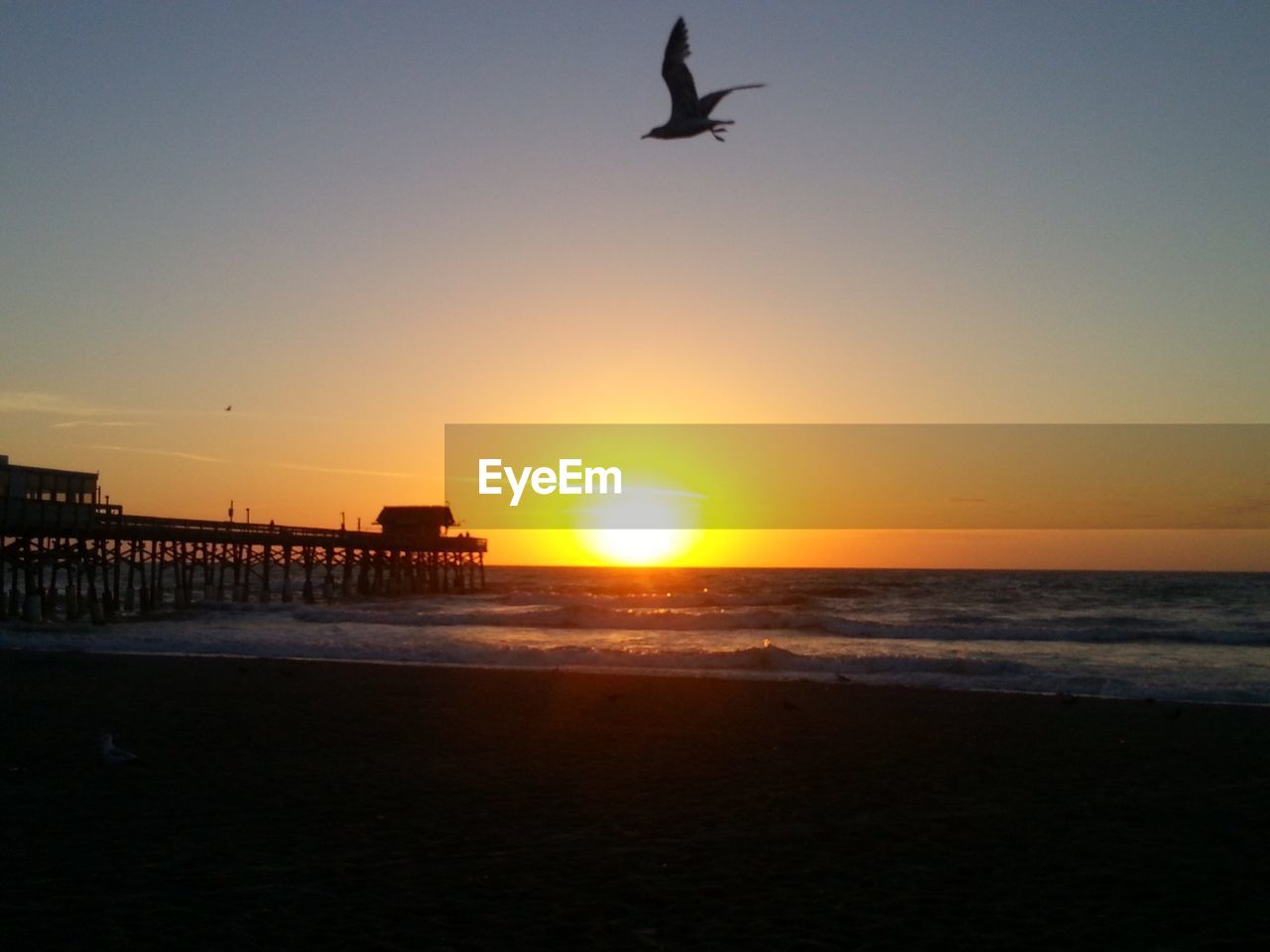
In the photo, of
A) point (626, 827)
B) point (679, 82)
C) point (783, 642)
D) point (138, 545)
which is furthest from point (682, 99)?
point (138, 545)

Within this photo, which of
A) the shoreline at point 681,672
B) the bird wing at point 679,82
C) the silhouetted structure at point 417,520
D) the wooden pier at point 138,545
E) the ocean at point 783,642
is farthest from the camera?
the silhouetted structure at point 417,520

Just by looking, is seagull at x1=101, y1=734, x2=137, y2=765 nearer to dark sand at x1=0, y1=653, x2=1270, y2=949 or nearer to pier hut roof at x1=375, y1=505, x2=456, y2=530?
dark sand at x1=0, y1=653, x2=1270, y2=949

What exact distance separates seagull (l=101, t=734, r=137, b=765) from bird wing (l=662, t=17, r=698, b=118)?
344 inches

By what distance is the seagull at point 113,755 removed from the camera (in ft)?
36.3

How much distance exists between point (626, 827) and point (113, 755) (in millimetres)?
5312

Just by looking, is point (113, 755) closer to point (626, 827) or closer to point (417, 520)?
point (626, 827)

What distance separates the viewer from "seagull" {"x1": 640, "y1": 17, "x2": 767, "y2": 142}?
1296cm

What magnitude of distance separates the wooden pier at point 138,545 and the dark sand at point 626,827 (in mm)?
25162

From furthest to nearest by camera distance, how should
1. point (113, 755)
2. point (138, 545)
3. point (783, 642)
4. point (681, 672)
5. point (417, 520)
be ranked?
point (417, 520) → point (138, 545) → point (783, 642) → point (681, 672) → point (113, 755)

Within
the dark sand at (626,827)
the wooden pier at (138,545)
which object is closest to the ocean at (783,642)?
the wooden pier at (138,545)

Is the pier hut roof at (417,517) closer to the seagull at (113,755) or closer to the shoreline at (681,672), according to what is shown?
the shoreline at (681,672)

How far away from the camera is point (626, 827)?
891 centimetres

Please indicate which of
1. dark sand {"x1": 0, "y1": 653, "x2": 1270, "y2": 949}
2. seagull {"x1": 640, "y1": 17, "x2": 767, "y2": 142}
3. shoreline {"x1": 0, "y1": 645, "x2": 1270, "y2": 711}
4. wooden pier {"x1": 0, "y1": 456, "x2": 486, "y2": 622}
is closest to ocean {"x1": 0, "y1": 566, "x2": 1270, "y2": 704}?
shoreline {"x1": 0, "y1": 645, "x2": 1270, "y2": 711}

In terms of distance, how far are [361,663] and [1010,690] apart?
12816mm
